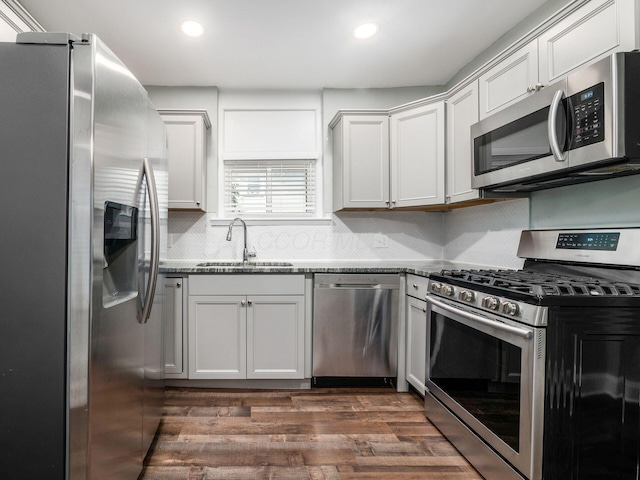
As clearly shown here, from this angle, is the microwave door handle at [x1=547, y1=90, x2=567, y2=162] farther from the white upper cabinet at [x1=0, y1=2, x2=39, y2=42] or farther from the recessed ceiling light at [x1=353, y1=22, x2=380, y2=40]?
the white upper cabinet at [x1=0, y1=2, x2=39, y2=42]

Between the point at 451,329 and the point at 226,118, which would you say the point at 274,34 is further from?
the point at 451,329

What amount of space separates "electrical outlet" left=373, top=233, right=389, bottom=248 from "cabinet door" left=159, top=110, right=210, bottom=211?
1.59 metres

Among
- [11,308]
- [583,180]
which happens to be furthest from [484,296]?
[11,308]

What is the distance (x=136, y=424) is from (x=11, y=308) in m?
0.77

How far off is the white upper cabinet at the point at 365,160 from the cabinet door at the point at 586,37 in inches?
52.7

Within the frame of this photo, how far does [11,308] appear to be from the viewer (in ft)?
3.49

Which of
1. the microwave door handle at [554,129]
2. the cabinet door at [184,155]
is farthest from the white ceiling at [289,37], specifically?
the microwave door handle at [554,129]

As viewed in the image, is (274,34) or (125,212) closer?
(125,212)

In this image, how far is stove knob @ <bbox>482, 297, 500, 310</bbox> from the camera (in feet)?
5.04

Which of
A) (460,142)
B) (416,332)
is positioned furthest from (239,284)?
(460,142)

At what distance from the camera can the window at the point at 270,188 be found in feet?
11.0

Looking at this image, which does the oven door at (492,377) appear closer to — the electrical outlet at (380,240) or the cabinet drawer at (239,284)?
the cabinet drawer at (239,284)

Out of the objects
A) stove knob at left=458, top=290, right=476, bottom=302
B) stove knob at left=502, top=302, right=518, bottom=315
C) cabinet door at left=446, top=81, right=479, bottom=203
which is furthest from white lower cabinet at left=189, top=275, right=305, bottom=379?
stove knob at left=502, top=302, right=518, bottom=315

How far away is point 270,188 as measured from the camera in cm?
337
